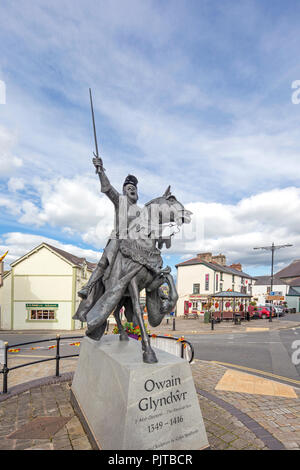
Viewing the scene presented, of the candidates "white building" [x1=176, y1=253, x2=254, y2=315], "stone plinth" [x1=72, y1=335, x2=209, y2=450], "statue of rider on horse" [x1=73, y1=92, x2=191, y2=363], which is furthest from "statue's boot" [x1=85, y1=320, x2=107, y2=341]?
"white building" [x1=176, y1=253, x2=254, y2=315]

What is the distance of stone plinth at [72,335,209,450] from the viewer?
3.16m

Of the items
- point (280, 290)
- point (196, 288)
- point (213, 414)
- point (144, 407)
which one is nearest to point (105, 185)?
point (144, 407)

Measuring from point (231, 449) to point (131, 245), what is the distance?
3110mm

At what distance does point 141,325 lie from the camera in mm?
4062

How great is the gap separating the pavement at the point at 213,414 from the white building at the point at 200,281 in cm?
2587

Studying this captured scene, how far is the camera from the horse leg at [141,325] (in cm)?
362

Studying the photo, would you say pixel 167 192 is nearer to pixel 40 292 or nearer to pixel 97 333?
pixel 97 333

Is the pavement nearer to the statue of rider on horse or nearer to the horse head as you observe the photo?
the statue of rider on horse

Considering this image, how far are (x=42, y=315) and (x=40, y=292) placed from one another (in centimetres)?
196

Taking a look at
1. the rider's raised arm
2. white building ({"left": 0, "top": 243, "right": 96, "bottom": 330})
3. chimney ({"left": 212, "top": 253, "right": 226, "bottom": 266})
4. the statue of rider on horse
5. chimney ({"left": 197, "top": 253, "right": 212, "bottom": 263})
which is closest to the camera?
the statue of rider on horse

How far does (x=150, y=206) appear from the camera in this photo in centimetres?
480

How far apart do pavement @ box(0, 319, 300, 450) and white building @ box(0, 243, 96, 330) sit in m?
17.0

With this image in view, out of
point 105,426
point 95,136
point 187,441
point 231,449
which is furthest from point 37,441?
point 95,136

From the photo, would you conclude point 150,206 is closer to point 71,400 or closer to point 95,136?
point 95,136
